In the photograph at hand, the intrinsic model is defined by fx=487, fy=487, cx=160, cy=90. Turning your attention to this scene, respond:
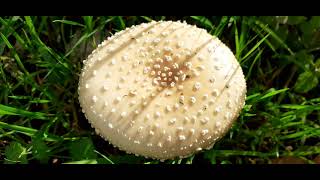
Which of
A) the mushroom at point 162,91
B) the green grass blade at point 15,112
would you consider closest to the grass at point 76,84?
the green grass blade at point 15,112

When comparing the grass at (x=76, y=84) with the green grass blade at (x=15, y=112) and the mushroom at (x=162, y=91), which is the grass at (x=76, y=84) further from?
the mushroom at (x=162, y=91)

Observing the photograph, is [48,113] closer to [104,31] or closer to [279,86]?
[104,31]

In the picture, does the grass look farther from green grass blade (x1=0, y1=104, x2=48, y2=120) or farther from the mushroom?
the mushroom

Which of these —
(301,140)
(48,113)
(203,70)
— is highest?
(203,70)

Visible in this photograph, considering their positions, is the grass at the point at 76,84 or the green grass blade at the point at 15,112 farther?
the grass at the point at 76,84

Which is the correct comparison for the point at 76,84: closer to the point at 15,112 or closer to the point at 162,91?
the point at 15,112

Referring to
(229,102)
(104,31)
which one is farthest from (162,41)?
(104,31)
